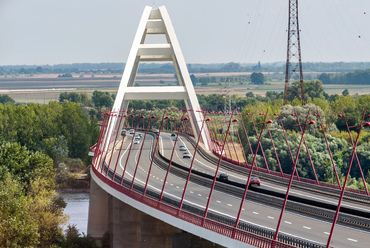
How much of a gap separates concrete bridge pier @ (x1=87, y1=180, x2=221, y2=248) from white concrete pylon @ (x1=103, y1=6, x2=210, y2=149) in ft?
55.3

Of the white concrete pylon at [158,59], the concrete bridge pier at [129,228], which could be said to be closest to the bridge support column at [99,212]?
the concrete bridge pier at [129,228]

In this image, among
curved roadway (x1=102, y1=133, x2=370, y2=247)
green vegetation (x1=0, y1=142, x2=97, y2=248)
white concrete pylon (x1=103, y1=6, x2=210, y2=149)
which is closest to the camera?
curved roadway (x1=102, y1=133, x2=370, y2=247)

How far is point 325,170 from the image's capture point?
97.1 metres

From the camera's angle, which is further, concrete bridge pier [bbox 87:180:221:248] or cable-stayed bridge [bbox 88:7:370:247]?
concrete bridge pier [bbox 87:180:221:248]

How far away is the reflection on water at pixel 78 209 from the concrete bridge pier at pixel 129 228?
7372 mm

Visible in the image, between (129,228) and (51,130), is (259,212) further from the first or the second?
(51,130)

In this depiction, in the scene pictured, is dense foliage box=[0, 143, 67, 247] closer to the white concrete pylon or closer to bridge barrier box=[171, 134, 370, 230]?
the white concrete pylon

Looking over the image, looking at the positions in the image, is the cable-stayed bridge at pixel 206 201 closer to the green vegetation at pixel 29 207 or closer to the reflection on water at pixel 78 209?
the green vegetation at pixel 29 207

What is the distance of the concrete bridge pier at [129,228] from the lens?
4210cm

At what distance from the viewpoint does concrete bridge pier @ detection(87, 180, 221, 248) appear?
4210cm

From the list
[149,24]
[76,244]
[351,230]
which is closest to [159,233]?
[76,244]

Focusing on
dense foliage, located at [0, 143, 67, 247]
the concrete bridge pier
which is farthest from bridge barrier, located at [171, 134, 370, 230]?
dense foliage, located at [0, 143, 67, 247]

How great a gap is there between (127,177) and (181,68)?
2617cm

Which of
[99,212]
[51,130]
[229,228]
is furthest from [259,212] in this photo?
[51,130]
